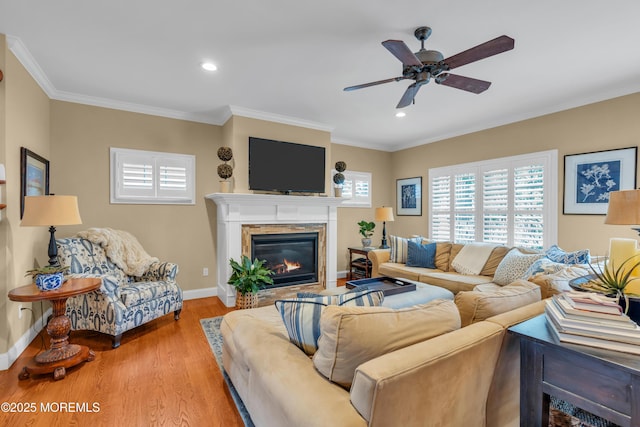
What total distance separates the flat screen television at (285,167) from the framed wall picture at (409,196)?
6.97 ft

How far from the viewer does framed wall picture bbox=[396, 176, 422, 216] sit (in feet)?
19.0

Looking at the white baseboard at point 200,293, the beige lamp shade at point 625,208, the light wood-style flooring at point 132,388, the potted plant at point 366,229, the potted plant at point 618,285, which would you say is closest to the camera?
the potted plant at point 618,285

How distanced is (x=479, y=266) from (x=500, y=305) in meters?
2.60

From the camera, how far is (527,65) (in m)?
2.88

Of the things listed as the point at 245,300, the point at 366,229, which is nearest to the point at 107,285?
the point at 245,300

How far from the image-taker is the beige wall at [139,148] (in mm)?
3613

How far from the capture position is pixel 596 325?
113 centimetres

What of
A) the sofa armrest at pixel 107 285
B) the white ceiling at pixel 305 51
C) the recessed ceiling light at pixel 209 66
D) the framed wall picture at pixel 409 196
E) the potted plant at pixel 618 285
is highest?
the white ceiling at pixel 305 51

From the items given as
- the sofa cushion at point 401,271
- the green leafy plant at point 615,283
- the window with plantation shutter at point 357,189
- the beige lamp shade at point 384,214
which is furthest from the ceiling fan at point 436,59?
the window with plantation shutter at point 357,189

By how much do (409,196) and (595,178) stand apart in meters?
2.87

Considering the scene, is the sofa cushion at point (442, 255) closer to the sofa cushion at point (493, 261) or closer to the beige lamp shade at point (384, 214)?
the sofa cushion at point (493, 261)

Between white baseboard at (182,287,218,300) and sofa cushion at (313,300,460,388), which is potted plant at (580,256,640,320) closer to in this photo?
sofa cushion at (313,300,460,388)

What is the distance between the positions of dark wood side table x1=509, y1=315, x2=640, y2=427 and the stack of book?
3 cm

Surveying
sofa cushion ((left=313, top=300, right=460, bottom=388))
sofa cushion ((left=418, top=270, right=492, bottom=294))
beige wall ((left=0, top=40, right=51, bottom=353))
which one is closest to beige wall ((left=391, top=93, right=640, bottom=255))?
sofa cushion ((left=418, top=270, right=492, bottom=294))
